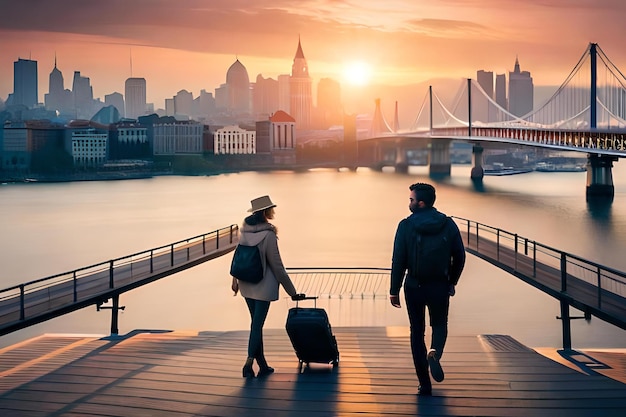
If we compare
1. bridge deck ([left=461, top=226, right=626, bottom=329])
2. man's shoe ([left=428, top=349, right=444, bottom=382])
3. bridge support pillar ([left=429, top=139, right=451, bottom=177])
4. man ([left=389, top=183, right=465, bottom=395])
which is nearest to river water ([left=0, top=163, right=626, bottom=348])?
bridge deck ([left=461, top=226, right=626, bottom=329])

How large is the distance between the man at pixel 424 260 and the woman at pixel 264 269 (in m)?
1.04

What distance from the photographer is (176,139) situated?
18150 cm

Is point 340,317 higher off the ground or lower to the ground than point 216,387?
lower

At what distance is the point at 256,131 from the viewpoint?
195 m

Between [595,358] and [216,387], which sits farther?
[595,358]

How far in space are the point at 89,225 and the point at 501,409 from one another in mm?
56173

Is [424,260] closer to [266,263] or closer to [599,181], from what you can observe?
[266,263]

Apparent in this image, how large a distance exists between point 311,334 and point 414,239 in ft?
4.39

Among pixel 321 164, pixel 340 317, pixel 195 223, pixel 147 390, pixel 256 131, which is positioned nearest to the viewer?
pixel 147 390

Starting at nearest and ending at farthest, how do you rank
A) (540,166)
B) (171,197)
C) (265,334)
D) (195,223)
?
(265,334)
(195,223)
(171,197)
(540,166)

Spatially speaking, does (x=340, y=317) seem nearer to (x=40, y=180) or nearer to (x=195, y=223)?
(x=195, y=223)

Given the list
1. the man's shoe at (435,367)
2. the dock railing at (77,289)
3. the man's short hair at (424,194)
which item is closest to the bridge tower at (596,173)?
the dock railing at (77,289)

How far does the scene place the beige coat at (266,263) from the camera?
6.20m

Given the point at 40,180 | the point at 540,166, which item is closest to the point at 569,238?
the point at 40,180
